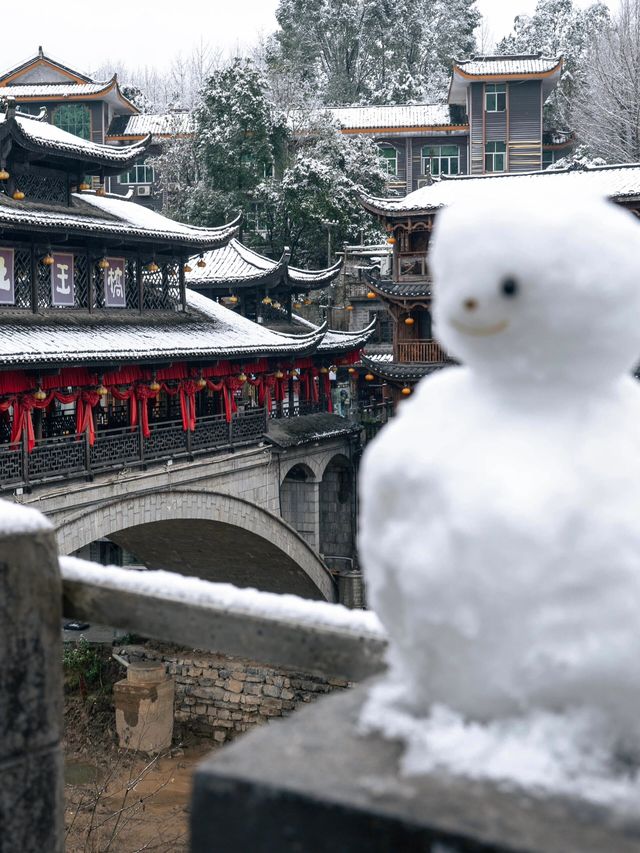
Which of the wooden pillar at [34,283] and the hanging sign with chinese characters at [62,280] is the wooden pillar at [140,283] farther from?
the wooden pillar at [34,283]

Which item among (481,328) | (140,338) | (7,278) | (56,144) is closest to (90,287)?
(140,338)

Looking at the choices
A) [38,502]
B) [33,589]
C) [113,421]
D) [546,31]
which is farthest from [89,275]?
[546,31]

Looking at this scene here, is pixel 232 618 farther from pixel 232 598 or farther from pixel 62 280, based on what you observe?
pixel 62 280

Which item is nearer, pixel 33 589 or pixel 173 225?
pixel 33 589

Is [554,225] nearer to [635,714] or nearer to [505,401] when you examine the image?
[505,401]

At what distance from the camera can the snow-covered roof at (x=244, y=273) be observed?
92.8ft

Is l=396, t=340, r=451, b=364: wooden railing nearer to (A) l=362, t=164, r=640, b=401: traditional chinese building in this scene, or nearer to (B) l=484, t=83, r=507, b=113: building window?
(A) l=362, t=164, r=640, b=401: traditional chinese building

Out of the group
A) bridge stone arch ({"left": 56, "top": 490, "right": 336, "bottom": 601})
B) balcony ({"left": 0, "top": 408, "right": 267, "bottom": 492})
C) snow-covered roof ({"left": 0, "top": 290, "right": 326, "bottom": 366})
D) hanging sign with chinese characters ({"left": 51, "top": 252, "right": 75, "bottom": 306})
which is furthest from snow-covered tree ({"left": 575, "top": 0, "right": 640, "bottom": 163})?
hanging sign with chinese characters ({"left": 51, "top": 252, "right": 75, "bottom": 306})

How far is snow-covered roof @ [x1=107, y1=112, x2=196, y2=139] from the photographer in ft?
140

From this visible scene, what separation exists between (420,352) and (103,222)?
431 inches

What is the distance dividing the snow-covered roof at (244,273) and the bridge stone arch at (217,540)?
25.5ft

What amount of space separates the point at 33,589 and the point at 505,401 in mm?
1612

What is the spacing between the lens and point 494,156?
139 ft

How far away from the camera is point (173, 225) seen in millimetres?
24000
